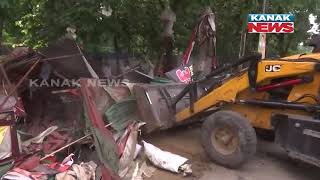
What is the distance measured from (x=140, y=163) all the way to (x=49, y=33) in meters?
5.24

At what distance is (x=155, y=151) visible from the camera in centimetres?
693

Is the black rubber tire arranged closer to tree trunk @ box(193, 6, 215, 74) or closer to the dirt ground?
the dirt ground

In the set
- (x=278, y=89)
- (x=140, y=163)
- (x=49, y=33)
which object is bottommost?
(x=140, y=163)

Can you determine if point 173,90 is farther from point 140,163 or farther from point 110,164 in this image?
point 110,164

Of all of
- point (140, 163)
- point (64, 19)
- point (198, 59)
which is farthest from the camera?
point (198, 59)

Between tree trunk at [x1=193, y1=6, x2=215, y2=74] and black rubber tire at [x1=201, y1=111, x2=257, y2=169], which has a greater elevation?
tree trunk at [x1=193, y1=6, x2=215, y2=74]

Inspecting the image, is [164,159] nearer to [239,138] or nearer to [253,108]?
[239,138]

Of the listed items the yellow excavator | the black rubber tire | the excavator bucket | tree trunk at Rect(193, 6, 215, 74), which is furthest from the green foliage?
the black rubber tire

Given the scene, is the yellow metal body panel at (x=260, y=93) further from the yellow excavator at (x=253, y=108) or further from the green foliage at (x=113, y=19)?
A: the green foliage at (x=113, y=19)

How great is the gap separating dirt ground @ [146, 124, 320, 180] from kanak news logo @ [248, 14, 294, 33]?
2.35 meters

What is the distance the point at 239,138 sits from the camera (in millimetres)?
6496

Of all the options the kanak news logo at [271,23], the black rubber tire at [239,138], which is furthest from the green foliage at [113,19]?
the black rubber tire at [239,138]

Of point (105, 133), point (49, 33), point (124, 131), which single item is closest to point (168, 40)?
point (49, 33)

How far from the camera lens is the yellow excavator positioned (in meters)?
6.19
